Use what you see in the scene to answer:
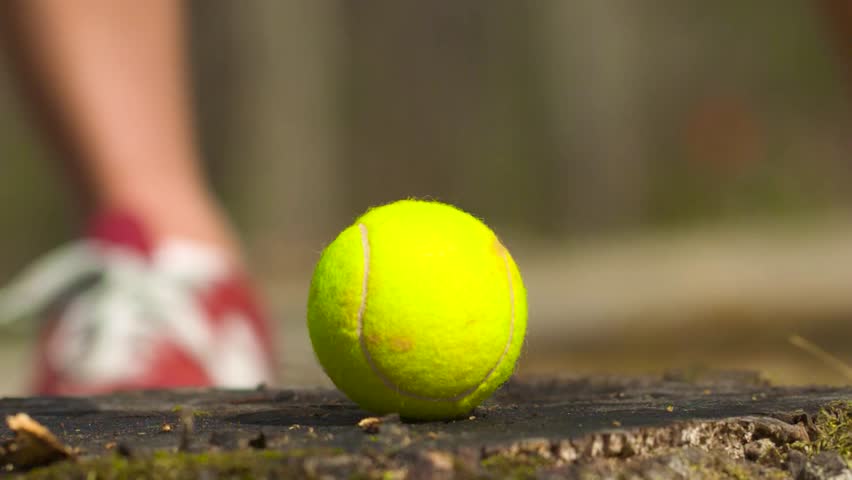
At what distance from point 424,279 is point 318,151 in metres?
8.22

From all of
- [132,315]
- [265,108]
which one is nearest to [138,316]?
[132,315]

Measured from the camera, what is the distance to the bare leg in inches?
128

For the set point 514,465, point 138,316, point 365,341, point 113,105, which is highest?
point 113,105

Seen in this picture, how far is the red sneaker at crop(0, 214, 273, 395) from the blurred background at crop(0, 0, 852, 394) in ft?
17.1

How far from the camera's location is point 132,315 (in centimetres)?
276

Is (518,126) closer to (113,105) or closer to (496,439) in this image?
(113,105)

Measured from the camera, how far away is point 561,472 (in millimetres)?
1206

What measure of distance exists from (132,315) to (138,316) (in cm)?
2

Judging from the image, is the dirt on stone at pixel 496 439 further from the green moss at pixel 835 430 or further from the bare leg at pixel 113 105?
the bare leg at pixel 113 105

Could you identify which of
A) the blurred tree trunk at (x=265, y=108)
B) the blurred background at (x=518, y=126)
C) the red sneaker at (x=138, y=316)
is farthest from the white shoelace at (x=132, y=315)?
the blurred tree trunk at (x=265, y=108)

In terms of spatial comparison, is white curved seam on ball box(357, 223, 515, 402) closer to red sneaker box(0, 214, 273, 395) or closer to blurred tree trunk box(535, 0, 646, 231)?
red sneaker box(0, 214, 273, 395)

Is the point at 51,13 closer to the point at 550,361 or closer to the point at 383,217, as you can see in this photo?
the point at 383,217

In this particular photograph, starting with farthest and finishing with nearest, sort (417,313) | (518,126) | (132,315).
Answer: (518,126), (132,315), (417,313)

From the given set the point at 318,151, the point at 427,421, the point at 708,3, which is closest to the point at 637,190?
the point at 708,3
